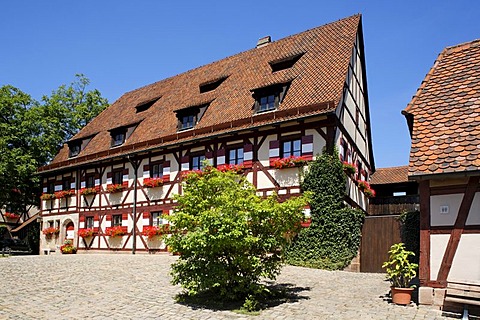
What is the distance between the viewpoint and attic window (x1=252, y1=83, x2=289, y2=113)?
19.5 metres

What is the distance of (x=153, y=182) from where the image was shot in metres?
23.3

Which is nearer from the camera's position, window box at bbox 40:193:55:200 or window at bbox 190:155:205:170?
window at bbox 190:155:205:170

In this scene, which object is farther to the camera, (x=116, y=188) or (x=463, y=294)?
(x=116, y=188)

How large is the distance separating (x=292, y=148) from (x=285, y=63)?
5152 mm

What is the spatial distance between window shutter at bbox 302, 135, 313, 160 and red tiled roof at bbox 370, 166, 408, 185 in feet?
25.7

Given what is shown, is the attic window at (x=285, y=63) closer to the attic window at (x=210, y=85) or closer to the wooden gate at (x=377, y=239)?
the attic window at (x=210, y=85)

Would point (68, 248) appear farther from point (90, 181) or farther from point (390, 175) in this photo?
point (390, 175)

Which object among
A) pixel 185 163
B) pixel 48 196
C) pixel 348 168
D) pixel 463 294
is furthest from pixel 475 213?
pixel 48 196

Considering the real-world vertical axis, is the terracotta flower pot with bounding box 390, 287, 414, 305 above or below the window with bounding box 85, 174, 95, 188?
below

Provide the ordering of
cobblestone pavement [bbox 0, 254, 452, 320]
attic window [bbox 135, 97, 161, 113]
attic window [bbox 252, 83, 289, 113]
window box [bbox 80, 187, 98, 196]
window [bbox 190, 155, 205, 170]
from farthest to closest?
1. attic window [bbox 135, 97, 161, 113]
2. window box [bbox 80, 187, 98, 196]
3. window [bbox 190, 155, 205, 170]
4. attic window [bbox 252, 83, 289, 113]
5. cobblestone pavement [bbox 0, 254, 452, 320]

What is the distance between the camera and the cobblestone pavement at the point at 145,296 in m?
9.20

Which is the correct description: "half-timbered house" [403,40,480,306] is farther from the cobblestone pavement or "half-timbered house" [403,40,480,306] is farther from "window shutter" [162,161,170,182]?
"window shutter" [162,161,170,182]

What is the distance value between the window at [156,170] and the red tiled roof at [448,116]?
47.3 ft

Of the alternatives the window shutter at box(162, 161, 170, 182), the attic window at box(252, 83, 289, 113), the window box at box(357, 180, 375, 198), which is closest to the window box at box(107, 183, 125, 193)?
the window shutter at box(162, 161, 170, 182)
